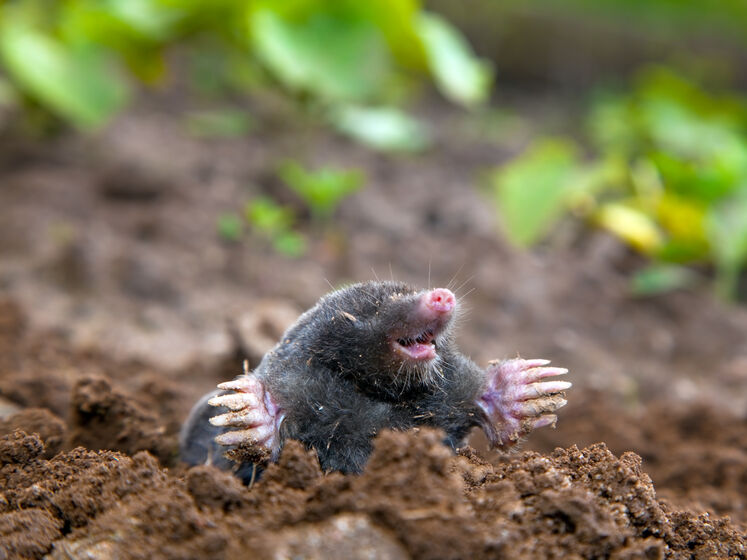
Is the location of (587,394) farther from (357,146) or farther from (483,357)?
(357,146)

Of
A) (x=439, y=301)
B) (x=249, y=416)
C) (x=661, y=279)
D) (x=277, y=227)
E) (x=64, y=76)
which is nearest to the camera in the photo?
(x=249, y=416)

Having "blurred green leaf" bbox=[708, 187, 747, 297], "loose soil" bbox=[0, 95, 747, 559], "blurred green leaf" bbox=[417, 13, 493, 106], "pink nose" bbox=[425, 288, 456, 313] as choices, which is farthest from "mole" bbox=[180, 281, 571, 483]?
"blurred green leaf" bbox=[417, 13, 493, 106]

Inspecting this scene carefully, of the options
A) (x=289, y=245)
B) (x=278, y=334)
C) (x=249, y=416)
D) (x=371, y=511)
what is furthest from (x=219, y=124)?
(x=371, y=511)

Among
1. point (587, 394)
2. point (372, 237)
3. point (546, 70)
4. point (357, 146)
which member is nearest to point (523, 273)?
point (372, 237)

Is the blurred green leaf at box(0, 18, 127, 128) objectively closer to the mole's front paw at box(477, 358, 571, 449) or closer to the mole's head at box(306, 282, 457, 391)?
the mole's head at box(306, 282, 457, 391)

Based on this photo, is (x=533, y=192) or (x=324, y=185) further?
(x=533, y=192)

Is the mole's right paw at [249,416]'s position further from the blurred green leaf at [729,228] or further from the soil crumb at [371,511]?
the blurred green leaf at [729,228]

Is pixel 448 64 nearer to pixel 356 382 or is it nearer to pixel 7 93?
pixel 7 93
